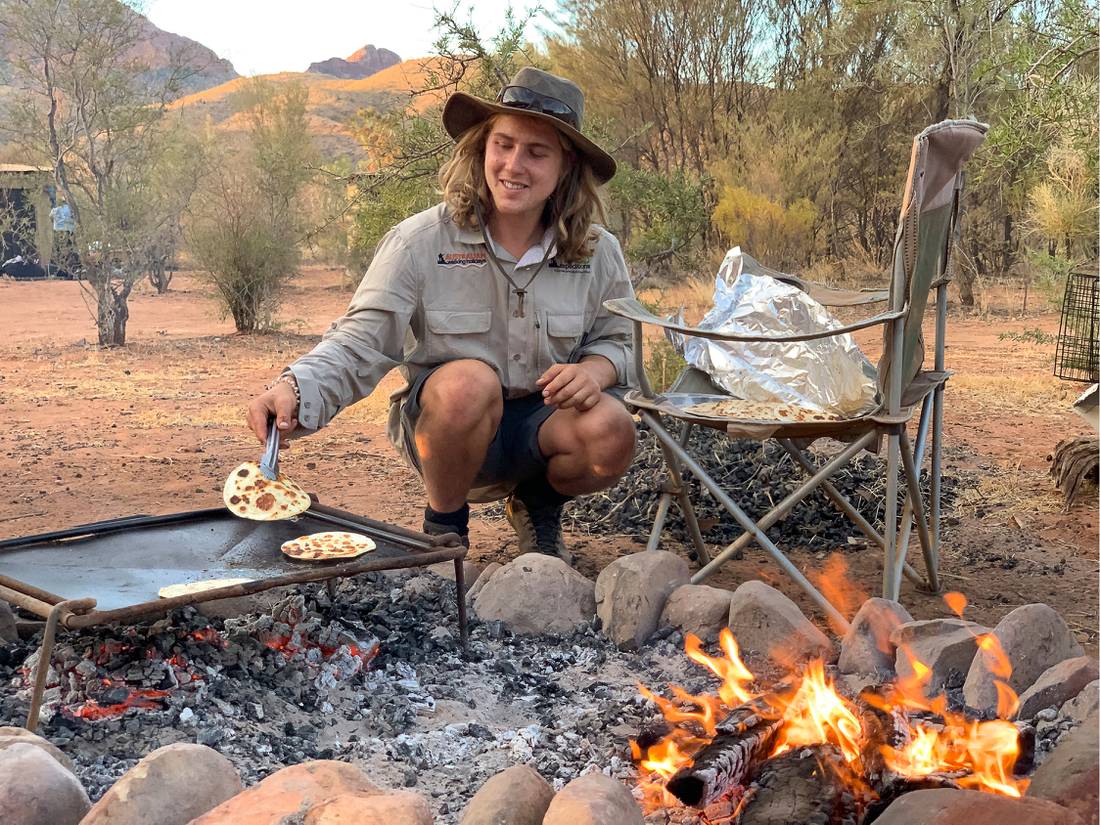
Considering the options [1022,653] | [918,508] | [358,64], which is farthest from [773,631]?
[358,64]

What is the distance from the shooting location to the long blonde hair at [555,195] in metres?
3.31

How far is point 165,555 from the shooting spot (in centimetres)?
261

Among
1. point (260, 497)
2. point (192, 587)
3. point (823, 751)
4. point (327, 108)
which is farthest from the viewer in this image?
point (327, 108)

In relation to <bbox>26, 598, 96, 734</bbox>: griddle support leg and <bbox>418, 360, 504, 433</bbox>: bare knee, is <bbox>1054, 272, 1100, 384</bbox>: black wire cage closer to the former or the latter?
<bbox>418, 360, 504, 433</bbox>: bare knee

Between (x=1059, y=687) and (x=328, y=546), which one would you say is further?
(x=328, y=546)

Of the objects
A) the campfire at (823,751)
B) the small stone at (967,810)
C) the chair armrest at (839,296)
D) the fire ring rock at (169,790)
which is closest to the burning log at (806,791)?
the campfire at (823,751)

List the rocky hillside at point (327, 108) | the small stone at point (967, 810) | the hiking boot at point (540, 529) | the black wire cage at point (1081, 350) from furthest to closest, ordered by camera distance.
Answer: the rocky hillside at point (327, 108)
the black wire cage at point (1081, 350)
the hiking boot at point (540, 529)
the small stone at point (967, 810)

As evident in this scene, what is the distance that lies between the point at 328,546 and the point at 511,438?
948 mm

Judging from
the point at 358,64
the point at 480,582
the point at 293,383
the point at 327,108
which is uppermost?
the point at 358,64

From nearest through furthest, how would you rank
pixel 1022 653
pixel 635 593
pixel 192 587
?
1. pixel 192 587
2. pixel 1022 653
3. pixel 635 593

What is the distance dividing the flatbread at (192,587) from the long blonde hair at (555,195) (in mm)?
1402

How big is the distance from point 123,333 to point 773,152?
22.6ft

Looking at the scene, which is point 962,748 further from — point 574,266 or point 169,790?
point 574,266

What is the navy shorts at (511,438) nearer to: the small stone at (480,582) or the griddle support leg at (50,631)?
the small stone at (480,582)
